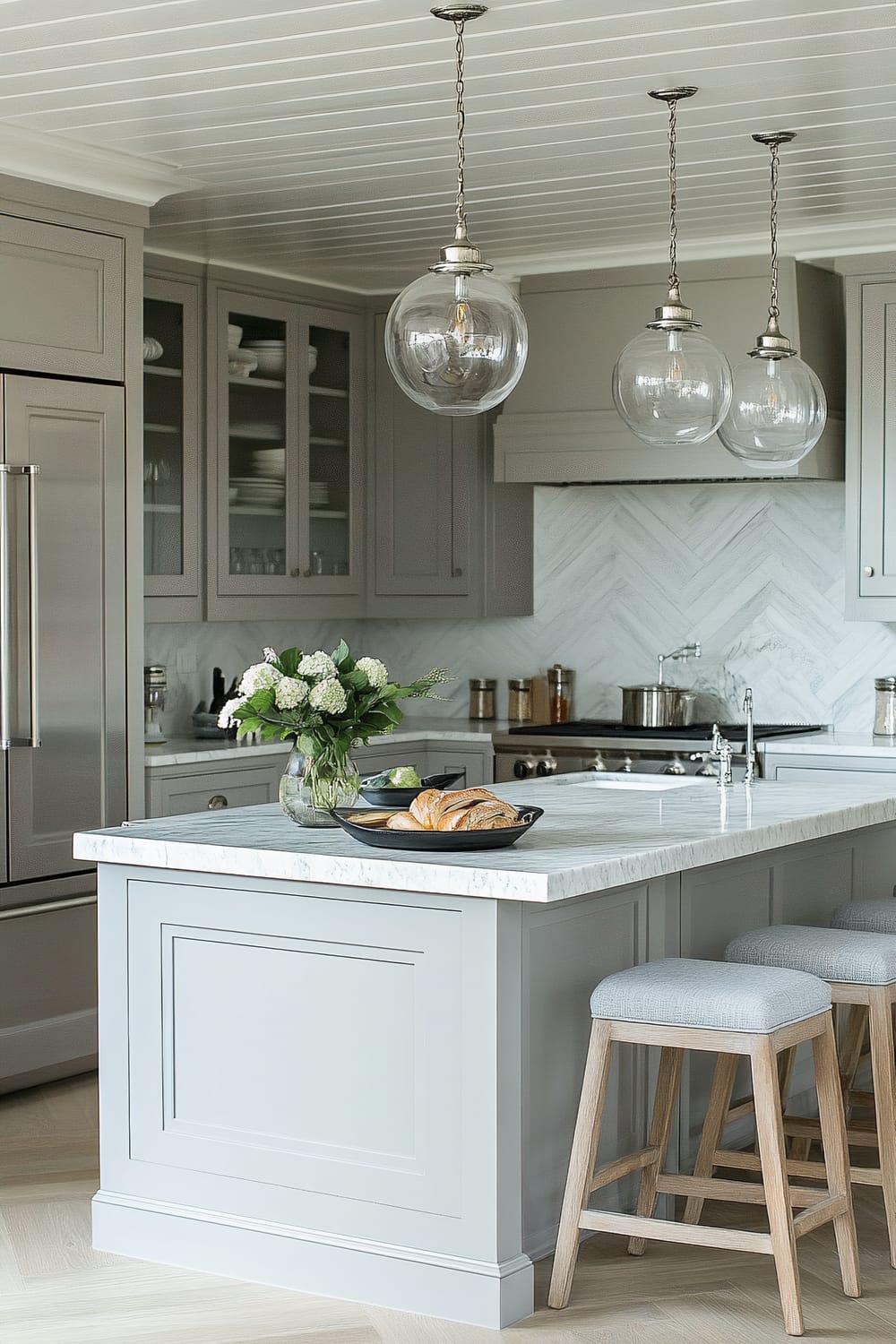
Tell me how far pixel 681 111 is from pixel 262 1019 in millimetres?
2405

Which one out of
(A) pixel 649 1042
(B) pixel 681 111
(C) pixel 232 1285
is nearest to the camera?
(A) pixel 649 1042

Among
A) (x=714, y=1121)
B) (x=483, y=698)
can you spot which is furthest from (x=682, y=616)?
(x=714, y=1121)

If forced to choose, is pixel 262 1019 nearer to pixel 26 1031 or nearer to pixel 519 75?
pixel 26 1031

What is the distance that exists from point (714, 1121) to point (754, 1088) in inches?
23.5

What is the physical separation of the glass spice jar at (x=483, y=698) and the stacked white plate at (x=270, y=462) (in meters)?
1.17

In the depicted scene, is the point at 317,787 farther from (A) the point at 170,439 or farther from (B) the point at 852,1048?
(A) the point at 170,439

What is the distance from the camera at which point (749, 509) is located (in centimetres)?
605

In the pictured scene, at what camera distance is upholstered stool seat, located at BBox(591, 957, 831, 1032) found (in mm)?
2963

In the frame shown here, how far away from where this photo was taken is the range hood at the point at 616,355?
5.53 meters

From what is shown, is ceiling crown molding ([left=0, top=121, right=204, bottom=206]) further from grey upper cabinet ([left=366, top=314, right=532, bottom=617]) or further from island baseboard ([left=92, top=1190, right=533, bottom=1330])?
island baseboard ([left=92, top=1190, right=533, bottom=1330])

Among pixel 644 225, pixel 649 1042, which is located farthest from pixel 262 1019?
pixel 644 225

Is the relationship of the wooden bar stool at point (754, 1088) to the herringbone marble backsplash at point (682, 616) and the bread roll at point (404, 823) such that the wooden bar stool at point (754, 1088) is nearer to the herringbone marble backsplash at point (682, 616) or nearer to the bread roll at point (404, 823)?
the bread roll at point (404, 823)

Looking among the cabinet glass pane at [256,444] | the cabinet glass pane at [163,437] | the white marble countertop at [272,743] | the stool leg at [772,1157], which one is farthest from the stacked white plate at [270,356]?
the stool leg at [772,1157]

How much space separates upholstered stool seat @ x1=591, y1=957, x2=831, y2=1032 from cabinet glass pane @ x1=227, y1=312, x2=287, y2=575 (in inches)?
119
